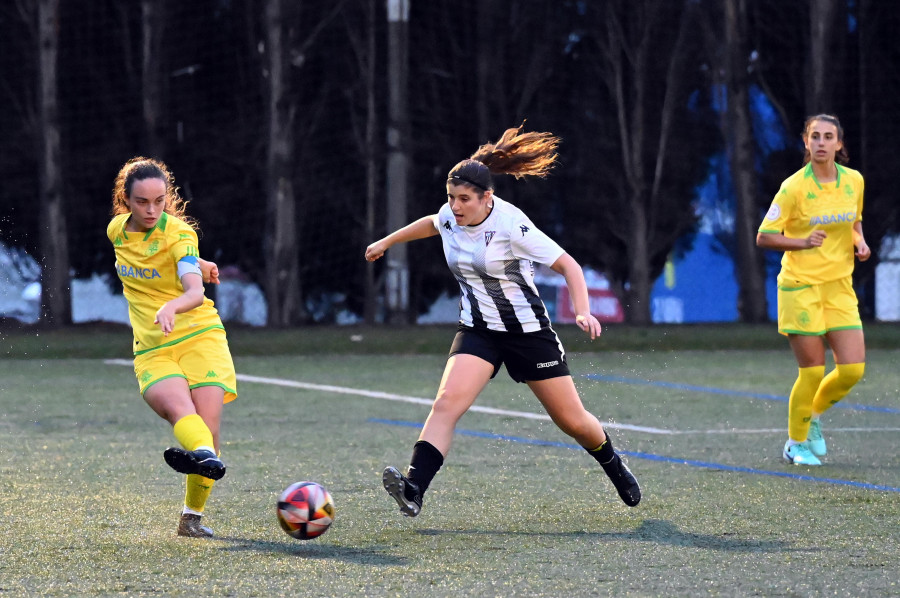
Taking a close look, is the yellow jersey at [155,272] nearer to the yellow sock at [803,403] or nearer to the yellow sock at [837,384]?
the yellow sock at [803,403]

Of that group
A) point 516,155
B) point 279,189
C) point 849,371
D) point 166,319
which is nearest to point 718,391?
point 849,371

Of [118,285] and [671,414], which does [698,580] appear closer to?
[671,414]

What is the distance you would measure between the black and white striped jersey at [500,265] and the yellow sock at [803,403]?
2.34m

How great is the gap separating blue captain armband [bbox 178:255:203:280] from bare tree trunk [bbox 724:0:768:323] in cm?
1547

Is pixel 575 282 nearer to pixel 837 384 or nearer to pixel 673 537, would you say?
pixel 673 537

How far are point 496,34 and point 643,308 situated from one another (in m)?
4.62

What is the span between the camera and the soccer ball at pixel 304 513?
549cm

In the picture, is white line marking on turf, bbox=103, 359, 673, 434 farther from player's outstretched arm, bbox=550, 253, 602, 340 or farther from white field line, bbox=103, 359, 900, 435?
player's outstretched arm, bbox=550, 253, 602, 340

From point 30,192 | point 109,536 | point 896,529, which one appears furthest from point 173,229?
point 30,192

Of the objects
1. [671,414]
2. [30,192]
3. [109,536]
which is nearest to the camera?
[109,536]

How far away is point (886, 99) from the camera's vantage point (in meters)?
21.0

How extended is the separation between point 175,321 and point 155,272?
0.24 metres

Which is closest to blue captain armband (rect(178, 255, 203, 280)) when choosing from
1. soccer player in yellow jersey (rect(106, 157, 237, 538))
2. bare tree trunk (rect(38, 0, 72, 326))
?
soccer player in yellow jersey (rect(106, 157, 237, 538))

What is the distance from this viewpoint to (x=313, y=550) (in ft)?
18.0
